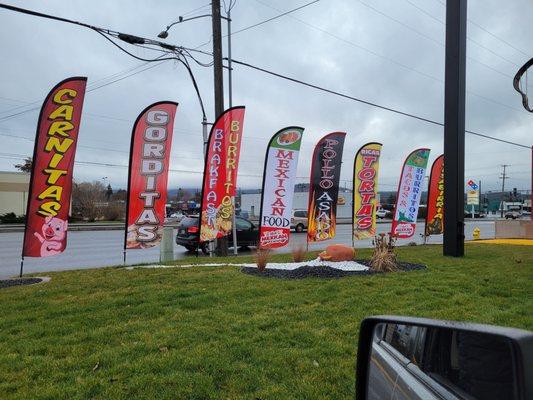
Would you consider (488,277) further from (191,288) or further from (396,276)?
(191,288)

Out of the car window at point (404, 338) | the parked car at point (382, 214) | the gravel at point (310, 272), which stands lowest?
the gravel at point (310, 272)

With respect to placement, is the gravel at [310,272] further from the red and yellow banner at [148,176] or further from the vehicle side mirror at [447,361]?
the vehicle side mirror at [447,361]

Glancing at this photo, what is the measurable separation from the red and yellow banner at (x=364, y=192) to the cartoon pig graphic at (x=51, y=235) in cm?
1047

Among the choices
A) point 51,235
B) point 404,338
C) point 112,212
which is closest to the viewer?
point 404,338

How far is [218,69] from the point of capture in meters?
15.5

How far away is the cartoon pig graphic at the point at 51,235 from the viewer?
988cm

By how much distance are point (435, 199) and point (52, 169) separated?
1505 cm

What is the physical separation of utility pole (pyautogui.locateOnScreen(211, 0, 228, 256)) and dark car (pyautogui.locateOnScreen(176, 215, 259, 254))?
2524mm

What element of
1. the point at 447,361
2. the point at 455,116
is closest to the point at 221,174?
the point at 455,116

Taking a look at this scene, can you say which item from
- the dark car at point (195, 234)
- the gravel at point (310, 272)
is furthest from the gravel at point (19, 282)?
the dark car at point (195, 234)

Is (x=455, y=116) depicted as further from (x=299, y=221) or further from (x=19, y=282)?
(x=299, y=221)

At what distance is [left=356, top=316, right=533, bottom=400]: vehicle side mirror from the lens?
3.43 feet

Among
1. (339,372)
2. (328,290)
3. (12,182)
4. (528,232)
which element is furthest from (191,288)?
(12,182)

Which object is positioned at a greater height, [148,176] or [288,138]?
[288,138]
